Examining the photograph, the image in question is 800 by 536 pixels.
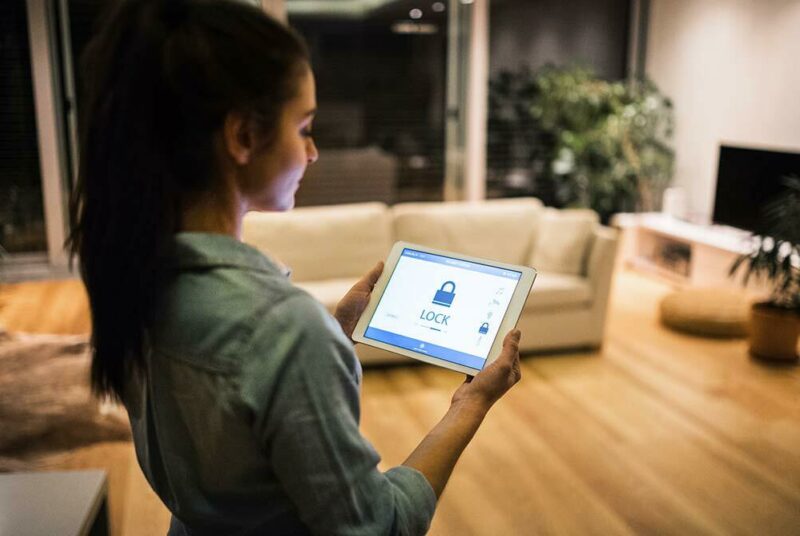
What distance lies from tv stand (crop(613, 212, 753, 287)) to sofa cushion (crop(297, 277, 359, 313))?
2.37 meters

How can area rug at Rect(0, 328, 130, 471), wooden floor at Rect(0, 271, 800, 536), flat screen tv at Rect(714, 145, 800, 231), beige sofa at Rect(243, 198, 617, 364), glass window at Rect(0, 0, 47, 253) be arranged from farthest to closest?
glass window at Rect(0, 0, 47, 253) → flat screen tv at Rect(714, 145, 800, 231) → beige sofa at Rect(243, 198, 617, 364) → area rug at Rect(0, 328, 130, 471) → wooden floor at Rect(0, 271, 800, 536)

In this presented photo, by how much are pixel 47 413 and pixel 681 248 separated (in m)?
4.31

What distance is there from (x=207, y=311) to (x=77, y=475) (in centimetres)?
120

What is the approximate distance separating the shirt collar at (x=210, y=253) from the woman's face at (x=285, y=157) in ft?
0.20

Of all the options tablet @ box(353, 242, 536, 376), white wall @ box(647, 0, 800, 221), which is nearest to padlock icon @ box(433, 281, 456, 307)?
tablet @ box(353, 242, 536, 376)

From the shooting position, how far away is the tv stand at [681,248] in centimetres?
505

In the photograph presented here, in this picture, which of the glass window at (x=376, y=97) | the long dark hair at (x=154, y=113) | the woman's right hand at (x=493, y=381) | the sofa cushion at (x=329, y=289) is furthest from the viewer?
the glass window at (x=376, y=97)

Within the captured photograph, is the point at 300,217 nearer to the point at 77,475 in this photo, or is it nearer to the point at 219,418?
the point at 77,475

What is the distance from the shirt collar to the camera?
737 millimetres

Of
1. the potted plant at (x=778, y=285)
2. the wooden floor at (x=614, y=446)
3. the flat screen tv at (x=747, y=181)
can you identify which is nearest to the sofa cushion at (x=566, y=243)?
the wooden floor at (x=614, y=446)

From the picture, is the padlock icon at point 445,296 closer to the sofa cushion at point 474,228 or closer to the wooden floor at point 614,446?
the wooden floor at point 614,446

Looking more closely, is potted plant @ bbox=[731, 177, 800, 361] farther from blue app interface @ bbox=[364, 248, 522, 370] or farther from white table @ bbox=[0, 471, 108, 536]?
white table @ bbox=[0, 471, 108, 536]

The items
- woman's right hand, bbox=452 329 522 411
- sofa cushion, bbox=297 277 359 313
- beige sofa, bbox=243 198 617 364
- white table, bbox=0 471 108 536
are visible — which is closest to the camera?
woman's right hand, bbox=452 329 522 411

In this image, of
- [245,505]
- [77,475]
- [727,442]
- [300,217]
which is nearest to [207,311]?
[245,505]
